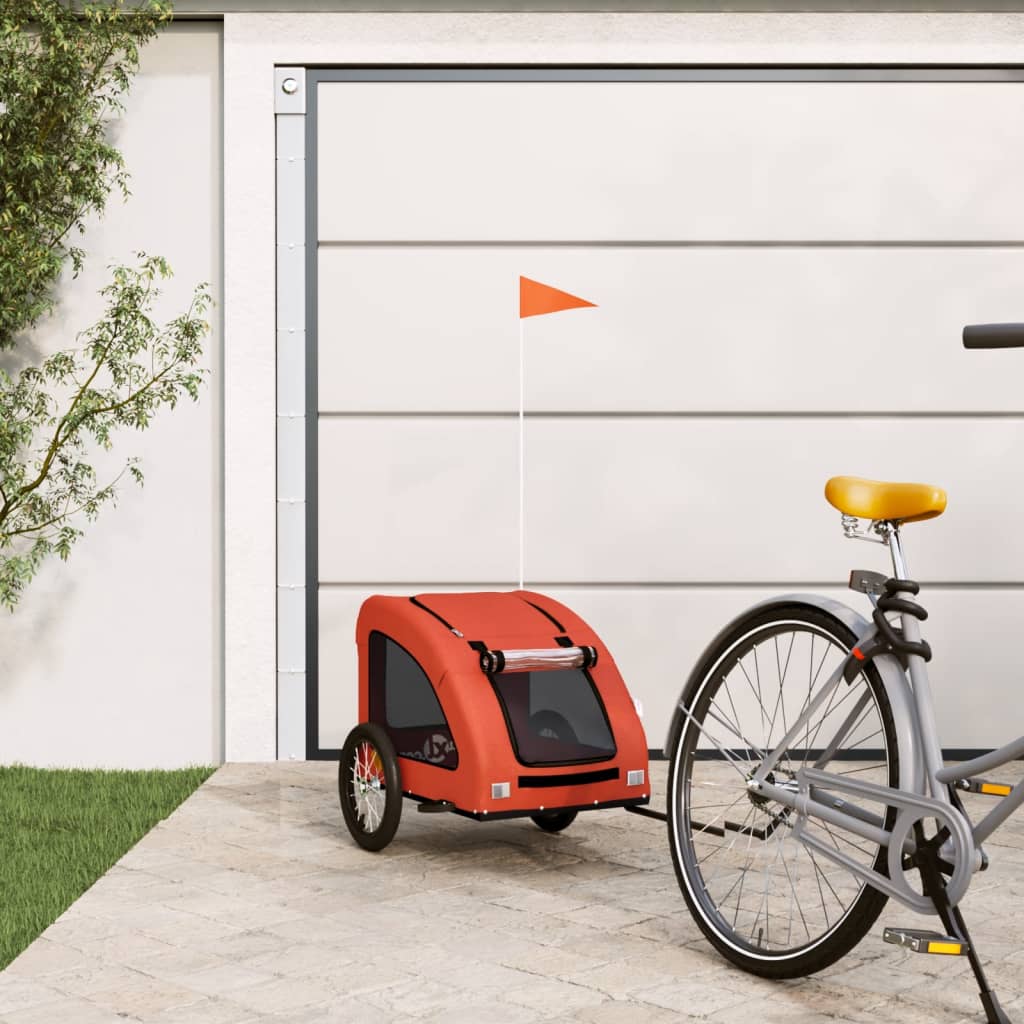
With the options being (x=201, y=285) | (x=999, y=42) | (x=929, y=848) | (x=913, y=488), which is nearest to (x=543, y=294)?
(x=201, y=285)

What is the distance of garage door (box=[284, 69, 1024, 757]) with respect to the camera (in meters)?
5.79

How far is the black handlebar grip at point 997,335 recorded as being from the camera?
280 cm

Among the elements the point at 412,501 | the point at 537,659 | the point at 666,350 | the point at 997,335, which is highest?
the point at 666,350

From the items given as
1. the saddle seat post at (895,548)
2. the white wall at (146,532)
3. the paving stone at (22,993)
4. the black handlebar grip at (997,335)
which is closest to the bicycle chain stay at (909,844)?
the saddle seat post at (895,548)

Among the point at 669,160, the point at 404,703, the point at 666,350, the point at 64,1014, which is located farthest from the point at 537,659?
the point at 669,160

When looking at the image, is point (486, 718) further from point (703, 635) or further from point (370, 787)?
point (703, 635)

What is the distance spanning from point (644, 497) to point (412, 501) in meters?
0.95

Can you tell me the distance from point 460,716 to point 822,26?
3.41 meters

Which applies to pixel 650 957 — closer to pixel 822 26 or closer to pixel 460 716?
pixel 460 716

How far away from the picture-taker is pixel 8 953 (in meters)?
3.40

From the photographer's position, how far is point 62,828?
4750mm

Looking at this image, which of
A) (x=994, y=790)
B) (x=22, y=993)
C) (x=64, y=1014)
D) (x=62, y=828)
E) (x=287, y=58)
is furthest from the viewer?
(x=287, y=58)

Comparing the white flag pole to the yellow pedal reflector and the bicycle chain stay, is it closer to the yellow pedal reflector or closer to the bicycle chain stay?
the bicycle chain stay

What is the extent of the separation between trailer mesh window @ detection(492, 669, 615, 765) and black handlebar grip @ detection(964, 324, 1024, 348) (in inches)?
67.5
